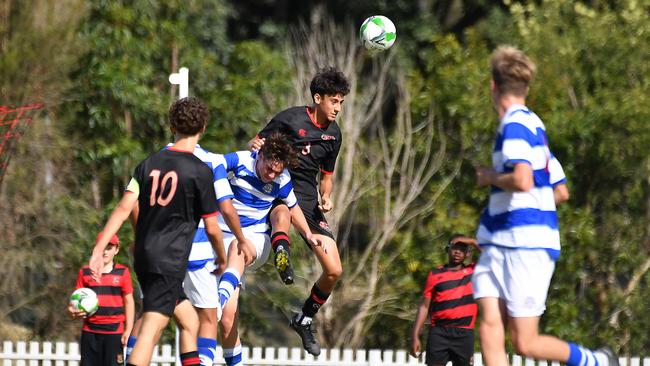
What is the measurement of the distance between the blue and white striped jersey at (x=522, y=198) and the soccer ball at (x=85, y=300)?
4886 mm

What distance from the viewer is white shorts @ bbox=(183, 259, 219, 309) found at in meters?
7.51

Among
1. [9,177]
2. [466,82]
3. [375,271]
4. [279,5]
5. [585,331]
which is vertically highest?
[279,5]

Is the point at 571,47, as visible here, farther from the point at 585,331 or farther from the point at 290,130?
the point at 290,130

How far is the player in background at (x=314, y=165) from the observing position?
8414 millimetres

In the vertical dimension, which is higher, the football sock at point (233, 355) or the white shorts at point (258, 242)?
the white shorts at point (258, 242)

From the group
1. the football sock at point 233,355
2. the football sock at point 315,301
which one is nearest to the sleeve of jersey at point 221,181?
the football sock at point 233,355

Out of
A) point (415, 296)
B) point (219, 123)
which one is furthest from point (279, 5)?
point (415, 296)

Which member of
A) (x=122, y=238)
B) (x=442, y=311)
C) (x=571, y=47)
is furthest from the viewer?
(x=571, y=47)

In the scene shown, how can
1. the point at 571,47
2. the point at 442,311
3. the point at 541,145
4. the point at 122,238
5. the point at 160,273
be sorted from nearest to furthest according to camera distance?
the point at 541,145, the point at 160,273, the point at 442,311, the point at 122,238, the point at 571,47

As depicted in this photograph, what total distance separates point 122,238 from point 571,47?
22.0 feet

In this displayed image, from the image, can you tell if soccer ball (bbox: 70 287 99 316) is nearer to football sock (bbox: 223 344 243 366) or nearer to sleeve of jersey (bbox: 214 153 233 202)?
football sock (bbox: 223 344 243 366)

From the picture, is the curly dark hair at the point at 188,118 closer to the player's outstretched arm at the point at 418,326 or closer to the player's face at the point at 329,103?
the player's face at the point at 329,103

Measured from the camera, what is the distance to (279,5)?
77.8 feet

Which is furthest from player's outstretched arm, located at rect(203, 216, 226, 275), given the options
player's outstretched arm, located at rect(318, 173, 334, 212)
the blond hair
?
player's outstretched arm, located at rect(318, 173, 334, 212)
